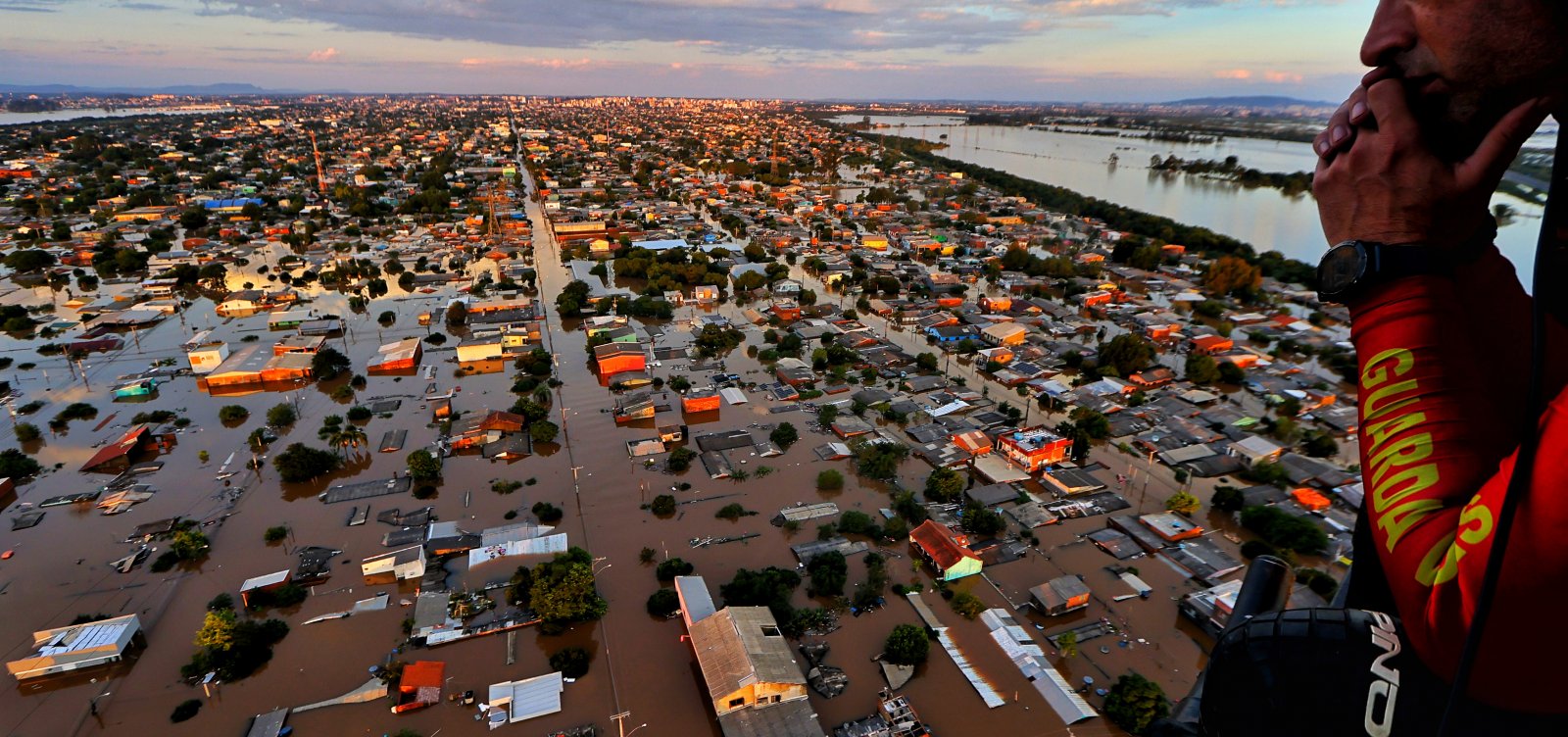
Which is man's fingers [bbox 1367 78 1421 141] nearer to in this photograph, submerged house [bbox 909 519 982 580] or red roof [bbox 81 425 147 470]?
submerged house [bbox 909 519 982 580]

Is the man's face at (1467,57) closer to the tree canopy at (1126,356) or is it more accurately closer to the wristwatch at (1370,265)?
the wristwatch at (1370,265)

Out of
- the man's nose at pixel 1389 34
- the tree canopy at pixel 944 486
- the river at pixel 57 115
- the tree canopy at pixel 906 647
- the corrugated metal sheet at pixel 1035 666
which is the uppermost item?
the river at pixel 57 115

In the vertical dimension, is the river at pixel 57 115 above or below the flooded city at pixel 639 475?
above

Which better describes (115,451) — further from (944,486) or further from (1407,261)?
(1407,261)

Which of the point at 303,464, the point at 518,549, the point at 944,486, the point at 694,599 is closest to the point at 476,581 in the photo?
the point at 518,549

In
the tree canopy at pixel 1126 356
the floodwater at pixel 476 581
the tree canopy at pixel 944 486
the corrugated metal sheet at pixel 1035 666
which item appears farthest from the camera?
the tree canopy at pixel 1126 356

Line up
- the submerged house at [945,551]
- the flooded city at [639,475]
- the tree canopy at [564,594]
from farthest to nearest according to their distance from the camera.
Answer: the submerged house at [945,551], the tree canopy at [564,594], the flooded city at [639,475]

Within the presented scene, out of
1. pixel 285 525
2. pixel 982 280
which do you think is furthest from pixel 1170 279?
pixel 285 525

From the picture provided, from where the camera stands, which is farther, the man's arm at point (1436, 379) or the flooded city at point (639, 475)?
the flooded city at point (639, 475)

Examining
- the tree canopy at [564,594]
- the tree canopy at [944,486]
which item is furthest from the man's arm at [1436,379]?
the tree canopy at [944,486]
